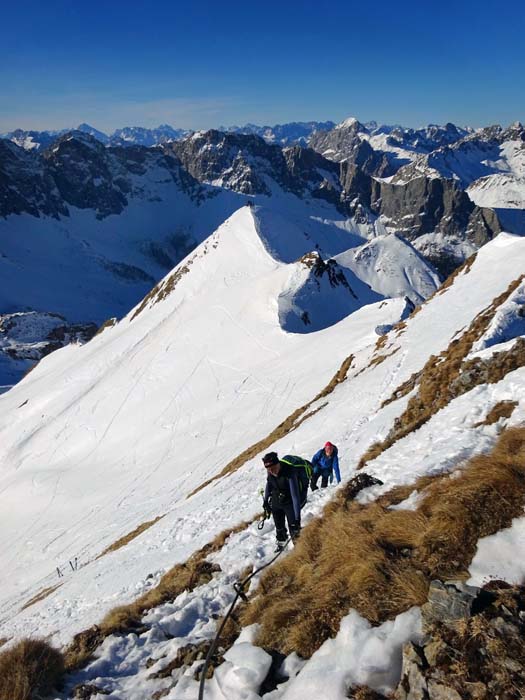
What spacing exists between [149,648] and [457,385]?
11.5 meters

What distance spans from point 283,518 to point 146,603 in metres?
3.18

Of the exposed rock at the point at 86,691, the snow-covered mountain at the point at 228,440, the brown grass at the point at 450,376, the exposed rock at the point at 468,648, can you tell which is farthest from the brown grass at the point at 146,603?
the exposed rock at the point at 468,648

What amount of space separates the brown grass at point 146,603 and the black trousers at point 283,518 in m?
1.52

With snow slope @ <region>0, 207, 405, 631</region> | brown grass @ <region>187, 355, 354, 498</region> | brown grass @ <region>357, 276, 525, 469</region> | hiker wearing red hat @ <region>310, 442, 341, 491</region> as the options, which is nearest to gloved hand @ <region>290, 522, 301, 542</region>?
hiker wearing red hat @ <region>310, 442, 341, 491</region>

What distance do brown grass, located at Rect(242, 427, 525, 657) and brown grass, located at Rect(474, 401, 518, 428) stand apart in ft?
7.35

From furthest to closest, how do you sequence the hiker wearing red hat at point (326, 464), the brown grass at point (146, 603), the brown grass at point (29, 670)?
the hiker wearing red hat at point (326, 464) < the brown grass at point (146, 603) < the brown grass at point (29, 670)

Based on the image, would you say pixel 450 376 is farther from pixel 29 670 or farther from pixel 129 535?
pixel 129 535

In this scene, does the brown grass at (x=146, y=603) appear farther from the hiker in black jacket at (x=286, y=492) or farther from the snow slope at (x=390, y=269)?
the snow slope at (x=390, y=269)

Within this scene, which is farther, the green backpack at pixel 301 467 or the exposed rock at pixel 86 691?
the green backpack at pixel 301 467

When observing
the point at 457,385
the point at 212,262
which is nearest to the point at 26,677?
the point at 457,385

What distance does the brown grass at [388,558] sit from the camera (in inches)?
238

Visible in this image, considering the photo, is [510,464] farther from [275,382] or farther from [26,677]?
[275,382]

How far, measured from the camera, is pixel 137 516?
26.2m

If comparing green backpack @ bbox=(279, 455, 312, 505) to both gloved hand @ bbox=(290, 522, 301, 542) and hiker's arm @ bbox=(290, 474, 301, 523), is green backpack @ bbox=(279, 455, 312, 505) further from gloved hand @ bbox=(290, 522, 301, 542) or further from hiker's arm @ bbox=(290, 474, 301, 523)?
gloved hand @ bbox=(290, 522, 301, 542)
